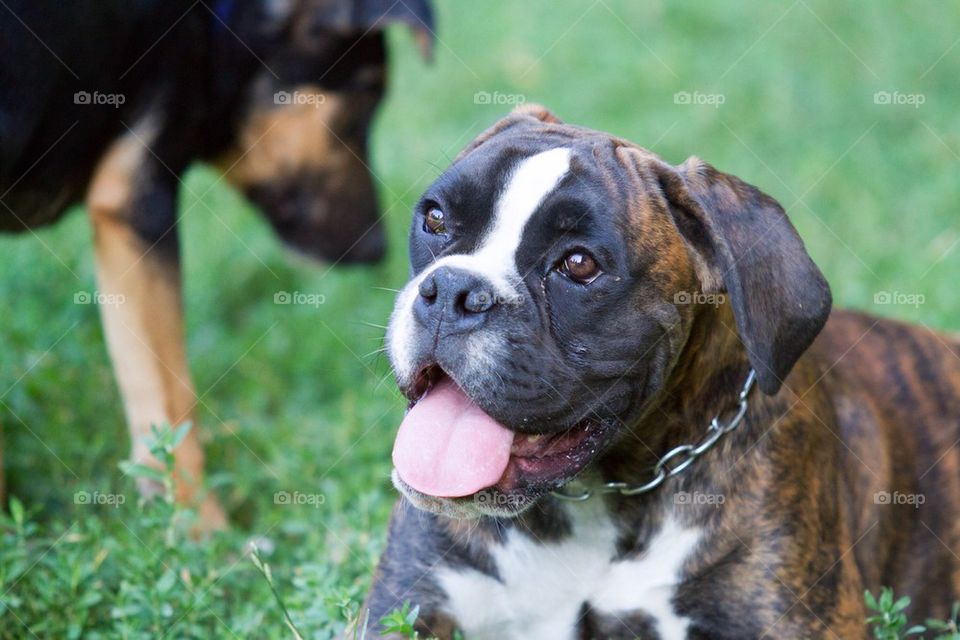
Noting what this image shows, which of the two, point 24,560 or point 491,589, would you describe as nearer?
point 491,589

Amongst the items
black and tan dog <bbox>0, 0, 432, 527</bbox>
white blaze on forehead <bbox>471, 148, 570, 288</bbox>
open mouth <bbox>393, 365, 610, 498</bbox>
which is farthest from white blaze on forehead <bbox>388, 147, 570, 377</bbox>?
black and tan dog <bbox>0, 0, 432, 527</bbox>

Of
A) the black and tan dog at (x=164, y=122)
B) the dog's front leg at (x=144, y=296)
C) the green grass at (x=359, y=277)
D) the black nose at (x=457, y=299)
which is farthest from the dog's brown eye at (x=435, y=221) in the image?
the dog's front leg at (x=144, y=296)

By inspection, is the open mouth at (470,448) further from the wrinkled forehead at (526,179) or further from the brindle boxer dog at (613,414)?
the wrinkled forehead at (526,179)

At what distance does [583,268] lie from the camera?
130 inches

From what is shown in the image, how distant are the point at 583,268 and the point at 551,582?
0.91 m

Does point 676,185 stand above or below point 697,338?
above

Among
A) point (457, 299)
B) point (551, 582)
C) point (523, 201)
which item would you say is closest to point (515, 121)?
point (523, 201)

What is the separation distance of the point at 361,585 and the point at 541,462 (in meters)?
0.92

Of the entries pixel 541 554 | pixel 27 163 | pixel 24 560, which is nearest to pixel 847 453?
pixel 541 554

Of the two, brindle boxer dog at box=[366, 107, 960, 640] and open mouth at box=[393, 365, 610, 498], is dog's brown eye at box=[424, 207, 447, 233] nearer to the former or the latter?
brindle boxer dog at box=[366, 107, 960, 640]

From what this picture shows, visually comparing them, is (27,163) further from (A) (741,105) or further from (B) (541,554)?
(A) (741,105)

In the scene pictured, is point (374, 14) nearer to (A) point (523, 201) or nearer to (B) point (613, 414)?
(A) point (523, 201)

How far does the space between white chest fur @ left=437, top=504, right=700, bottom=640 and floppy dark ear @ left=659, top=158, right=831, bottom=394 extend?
0.59 meters

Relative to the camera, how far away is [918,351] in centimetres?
448
